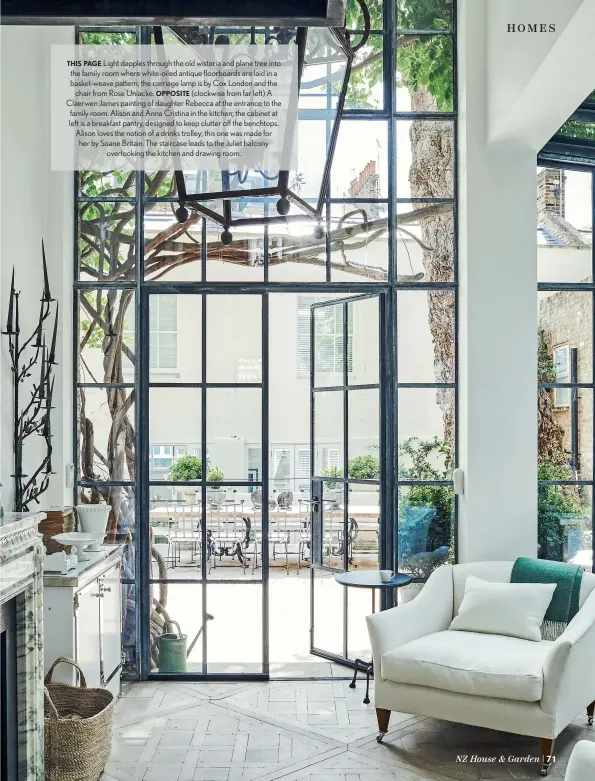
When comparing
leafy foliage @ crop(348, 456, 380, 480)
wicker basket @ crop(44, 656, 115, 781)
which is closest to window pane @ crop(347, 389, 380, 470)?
leafy foliage @ crop(348, 456, 380, 480)

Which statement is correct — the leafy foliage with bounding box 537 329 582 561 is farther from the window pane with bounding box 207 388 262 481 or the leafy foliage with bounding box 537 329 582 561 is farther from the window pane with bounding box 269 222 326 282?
the window pane with bounding box 207 388 262 481

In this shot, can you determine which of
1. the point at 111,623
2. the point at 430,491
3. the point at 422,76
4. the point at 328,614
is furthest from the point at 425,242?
the point at 111,623

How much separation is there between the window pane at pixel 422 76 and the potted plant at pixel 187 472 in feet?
8.41

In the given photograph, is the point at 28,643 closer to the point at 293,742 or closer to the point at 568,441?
the point at 293,742

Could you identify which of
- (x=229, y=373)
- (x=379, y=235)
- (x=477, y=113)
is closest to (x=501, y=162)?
(x=477, y=113)

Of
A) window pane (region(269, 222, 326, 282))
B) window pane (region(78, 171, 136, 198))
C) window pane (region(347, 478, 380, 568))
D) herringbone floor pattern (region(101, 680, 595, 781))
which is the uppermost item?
window pane (region(78, 171, 136, 198))

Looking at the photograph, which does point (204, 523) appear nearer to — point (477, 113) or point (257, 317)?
point (257, 317)

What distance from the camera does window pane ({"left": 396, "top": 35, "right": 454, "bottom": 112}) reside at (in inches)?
196

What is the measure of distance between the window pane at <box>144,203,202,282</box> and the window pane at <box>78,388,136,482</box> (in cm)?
77

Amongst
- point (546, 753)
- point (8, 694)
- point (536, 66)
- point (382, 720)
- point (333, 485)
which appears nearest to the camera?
point (8, 694)

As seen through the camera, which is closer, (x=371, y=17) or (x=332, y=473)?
(x=371, y=17)

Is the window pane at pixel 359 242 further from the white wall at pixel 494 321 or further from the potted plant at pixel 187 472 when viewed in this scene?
the potted plant at pixel 187 472

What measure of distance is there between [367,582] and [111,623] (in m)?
1.43

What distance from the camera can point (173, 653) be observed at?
488cm
